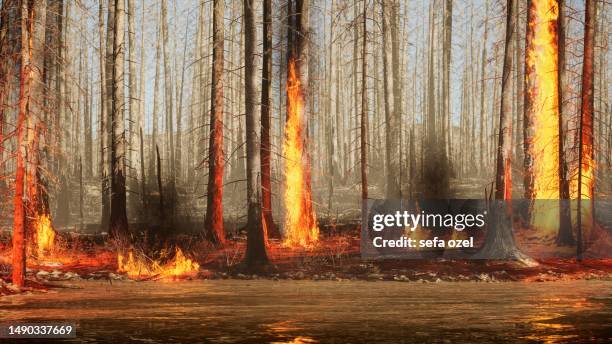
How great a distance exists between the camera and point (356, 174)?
1852 inches

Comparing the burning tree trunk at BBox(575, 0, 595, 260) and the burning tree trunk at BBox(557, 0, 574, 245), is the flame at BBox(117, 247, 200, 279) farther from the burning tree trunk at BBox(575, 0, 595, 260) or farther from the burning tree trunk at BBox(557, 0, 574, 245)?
the burning tree trunk at BBox(575, 0, 595, 260)

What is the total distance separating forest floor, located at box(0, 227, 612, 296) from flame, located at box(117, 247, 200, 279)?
0.21 m

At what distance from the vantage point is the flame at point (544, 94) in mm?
22703

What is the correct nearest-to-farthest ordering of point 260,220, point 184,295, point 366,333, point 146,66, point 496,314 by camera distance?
1. point 366,333
2. point 496,314
3. point 184,295
4. point 260,220
5. point 146,66

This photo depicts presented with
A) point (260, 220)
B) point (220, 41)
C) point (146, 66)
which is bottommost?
point (260, 220)

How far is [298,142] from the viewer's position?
24.4m

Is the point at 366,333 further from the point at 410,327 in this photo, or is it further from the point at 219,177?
the point at 219,177

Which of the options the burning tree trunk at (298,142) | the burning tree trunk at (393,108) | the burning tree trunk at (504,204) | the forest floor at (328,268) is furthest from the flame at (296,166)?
the burning tree trunk at (393,108)

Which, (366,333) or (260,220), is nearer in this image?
(366,333)

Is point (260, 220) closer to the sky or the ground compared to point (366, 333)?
closer to the sky

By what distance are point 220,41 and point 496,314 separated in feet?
40.0

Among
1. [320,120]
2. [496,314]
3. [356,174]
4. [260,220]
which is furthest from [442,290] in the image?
[320,120]

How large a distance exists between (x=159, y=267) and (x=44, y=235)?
4746mm

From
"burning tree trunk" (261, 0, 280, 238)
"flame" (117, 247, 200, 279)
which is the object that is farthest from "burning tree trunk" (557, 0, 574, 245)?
"flame" (117, 247, 200, 279)
